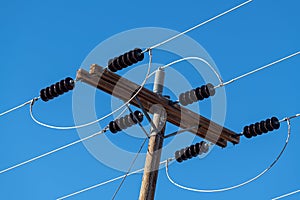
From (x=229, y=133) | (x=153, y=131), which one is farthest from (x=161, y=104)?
(x=229, y=133)

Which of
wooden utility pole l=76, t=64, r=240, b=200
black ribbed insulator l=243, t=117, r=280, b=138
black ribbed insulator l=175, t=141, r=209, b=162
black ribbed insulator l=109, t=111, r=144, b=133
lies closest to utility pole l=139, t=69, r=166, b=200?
wooden utility pole l=76, t=64, r=240, b=200

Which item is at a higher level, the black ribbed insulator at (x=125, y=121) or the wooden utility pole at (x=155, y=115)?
the black ribbed insulator at (x=125, y=121)

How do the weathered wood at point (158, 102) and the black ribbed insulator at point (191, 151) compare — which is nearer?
the weathered wood at point (158, 102)

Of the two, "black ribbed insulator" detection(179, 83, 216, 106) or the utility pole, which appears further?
"black ribbed insulator" detection(179, 83, 216, 106)

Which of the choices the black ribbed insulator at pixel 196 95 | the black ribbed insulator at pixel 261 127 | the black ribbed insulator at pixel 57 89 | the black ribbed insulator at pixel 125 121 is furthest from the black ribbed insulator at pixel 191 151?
the black ribbed insulator at pixel 57 89

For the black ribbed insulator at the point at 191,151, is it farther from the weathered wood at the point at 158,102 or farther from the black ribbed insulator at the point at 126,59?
the black ribbed insulator at the point at 126,59

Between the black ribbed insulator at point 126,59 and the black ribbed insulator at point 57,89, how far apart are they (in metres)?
0.73

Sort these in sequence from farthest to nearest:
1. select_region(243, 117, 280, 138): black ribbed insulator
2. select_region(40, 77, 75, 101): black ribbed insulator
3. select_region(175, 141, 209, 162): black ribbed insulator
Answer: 1. select_region(175, 141, 209, 162): black ribbed insulator
2. select_region(243, 117, 280, 138): black ribbed insulator
3. select_region(40, 77, 75, 101): black ribbed insulator

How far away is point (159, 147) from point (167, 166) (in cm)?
143

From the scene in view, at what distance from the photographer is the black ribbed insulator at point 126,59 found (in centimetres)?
1094

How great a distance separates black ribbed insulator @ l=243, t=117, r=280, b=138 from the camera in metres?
11.5

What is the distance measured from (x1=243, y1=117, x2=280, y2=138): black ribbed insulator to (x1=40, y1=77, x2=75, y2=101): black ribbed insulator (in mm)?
2684

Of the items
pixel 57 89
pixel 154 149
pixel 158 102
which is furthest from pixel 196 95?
pixel 57 89

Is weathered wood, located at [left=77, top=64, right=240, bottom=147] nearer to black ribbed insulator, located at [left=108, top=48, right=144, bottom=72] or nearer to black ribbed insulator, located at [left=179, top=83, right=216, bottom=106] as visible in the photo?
black ribbed insulator, located at [left=179, top=83, right=216, bottom=106]
